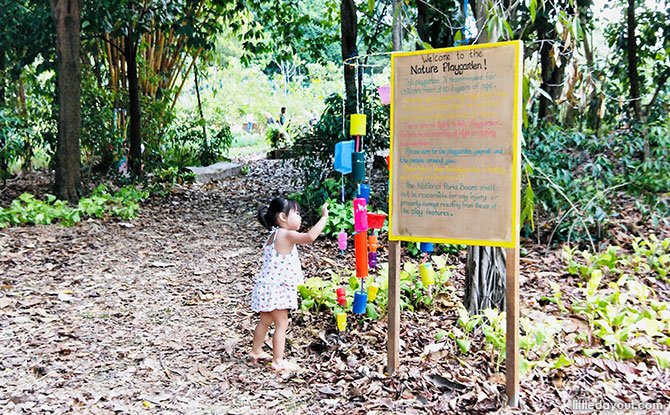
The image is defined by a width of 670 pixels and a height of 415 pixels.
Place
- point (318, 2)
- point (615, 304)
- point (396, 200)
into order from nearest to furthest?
1. point (396, 200)
2. point (615, 304)
3. point (318, 2)

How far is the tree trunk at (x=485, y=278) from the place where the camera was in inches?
141

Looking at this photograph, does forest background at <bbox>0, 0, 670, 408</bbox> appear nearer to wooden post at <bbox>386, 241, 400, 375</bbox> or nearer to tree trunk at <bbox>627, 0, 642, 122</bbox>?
tree trunk at <bbox>627, 0, 642, 122</bbox>

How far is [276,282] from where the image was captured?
10.9 feet

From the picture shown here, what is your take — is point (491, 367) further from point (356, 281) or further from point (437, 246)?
point (437, 246)

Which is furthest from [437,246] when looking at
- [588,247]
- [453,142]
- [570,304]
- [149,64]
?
[149,64]

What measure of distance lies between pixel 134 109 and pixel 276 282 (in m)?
7.47

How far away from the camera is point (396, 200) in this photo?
3.12m

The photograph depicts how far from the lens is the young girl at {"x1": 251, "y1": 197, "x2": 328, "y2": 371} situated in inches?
130

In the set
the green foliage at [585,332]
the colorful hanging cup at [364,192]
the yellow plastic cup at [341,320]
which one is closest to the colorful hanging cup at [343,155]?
the colorful hanging cup at [364,192]

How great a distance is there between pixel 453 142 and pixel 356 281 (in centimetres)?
150

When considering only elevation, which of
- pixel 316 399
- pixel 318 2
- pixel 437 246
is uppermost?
pixel 318 2

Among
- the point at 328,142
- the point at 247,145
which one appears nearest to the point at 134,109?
the point at 328,142

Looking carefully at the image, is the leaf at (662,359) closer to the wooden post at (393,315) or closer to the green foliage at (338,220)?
the wooden post at (393,315)

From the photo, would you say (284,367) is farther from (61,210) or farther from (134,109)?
(134,109)
